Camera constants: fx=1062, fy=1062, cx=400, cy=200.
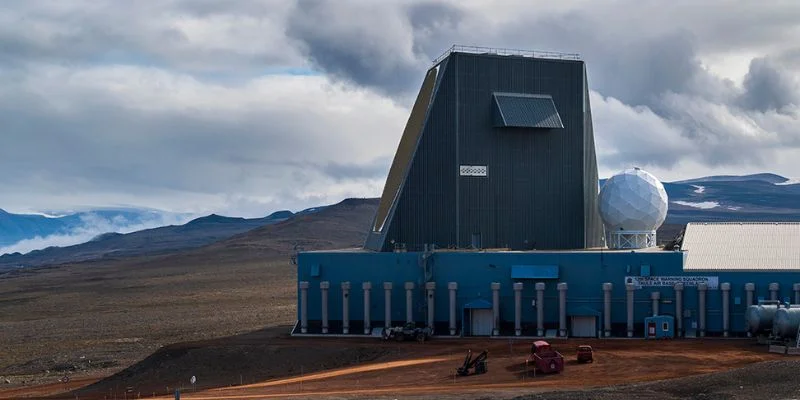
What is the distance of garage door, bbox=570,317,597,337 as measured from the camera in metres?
57.8

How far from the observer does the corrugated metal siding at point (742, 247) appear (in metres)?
57.0

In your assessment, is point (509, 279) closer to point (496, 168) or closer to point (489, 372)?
point (496, 168)

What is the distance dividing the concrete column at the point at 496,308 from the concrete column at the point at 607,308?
5.69m

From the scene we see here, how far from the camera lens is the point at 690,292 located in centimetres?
5669

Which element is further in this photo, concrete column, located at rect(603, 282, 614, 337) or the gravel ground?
concrete column, located at rect(603, 282, 614, 337)

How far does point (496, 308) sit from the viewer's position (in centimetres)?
5784

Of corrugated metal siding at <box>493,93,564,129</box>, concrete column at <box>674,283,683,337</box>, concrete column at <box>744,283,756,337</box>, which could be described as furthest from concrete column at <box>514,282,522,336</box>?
concrete column at <box>744,283,756,337</box>

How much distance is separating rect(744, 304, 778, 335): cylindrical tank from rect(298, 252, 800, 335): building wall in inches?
155

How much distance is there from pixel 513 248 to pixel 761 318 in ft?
54.9

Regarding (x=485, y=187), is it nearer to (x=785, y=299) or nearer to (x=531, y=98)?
(x=531, y=98)

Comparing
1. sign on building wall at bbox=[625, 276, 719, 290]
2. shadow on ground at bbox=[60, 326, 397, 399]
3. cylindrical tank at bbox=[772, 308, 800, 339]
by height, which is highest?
sign on building wall at bbox=[625, 276, 719, 290]

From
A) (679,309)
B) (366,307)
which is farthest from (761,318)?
(366,307)

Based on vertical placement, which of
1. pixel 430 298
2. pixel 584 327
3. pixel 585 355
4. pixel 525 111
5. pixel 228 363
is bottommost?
pixel 228 363

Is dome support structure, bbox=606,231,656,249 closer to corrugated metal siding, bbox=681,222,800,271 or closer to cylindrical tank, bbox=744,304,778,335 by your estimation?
corrugated metal siding, bbox=681,222,800,271
